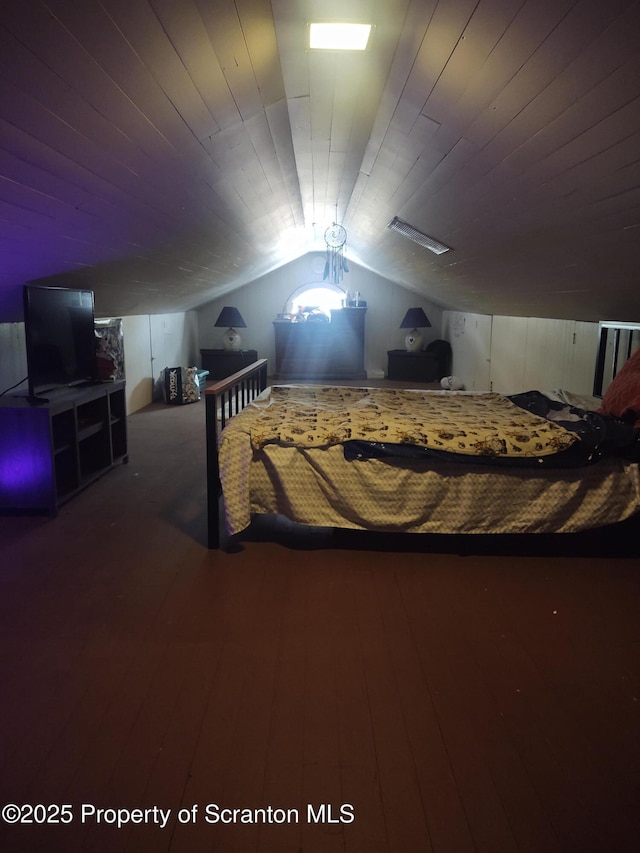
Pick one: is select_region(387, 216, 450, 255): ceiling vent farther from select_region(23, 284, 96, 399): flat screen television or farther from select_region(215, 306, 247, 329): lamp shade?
select_region(215, 306, 247, 329): lamp shade

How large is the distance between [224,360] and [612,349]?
5.80 meters

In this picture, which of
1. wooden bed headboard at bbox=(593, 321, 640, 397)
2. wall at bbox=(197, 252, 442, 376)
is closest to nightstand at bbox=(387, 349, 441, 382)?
wall at bbox=(197, 252, 442, 376)

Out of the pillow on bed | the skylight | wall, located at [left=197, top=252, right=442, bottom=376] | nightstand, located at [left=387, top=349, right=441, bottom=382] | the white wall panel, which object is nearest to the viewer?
the skylight

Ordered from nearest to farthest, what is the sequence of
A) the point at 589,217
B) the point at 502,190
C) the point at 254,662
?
the point at 254,662 < the point at 589,217 < the point at 502,190

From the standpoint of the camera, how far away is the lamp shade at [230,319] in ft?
28.0

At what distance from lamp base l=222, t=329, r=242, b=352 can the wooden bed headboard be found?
567 centimetres

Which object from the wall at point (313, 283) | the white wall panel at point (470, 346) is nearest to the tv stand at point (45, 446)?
the white wall panel at point (470, 346)

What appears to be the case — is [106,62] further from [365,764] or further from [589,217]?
[365,764]

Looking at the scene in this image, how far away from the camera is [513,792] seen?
139cm

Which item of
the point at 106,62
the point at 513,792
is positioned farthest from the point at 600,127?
the point at 513,792

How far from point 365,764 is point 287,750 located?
0.21m

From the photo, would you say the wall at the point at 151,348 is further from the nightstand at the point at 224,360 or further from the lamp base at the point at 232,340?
the lamp base at the point at 232,340

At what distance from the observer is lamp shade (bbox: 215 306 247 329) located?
854 cm

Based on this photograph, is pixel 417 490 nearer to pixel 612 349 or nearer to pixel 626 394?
pixel 626 394
